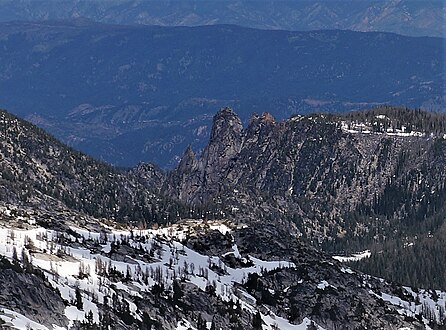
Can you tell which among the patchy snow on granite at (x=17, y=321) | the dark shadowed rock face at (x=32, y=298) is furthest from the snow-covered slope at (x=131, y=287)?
the dark shadowed rock face at (x=32, y=298)

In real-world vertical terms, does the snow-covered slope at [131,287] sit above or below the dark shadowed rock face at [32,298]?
below

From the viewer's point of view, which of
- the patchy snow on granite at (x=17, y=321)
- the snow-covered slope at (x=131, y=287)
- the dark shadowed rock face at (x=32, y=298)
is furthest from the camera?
the snow-covered slope at (x=131, y=287)

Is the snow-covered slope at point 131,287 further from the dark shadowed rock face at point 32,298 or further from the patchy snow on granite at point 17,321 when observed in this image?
Result: the dark shadowed rock face at point 32,298

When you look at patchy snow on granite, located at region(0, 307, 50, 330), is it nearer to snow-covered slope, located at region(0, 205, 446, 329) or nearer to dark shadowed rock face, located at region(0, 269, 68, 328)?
snow-covered slope, located at region(0, 205, 446, 329)

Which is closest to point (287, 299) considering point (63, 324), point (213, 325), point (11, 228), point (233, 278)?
point (233, 278)

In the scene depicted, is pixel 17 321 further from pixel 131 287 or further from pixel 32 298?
pixel 131 287

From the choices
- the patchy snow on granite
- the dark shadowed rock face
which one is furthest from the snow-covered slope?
the dark shadowed rock face

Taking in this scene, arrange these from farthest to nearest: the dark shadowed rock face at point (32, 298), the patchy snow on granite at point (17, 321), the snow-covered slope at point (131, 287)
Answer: the snow-covered slope at point (131, 287) < the dark shadowed rock face at point (32, 298) < the patchy snow on granite at point (17, 321)

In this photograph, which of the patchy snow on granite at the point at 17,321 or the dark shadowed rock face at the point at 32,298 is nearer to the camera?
the patchy snow on granite at the point at 17,321

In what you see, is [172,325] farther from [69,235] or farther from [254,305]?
[69,235]

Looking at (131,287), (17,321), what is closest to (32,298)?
(17,321)

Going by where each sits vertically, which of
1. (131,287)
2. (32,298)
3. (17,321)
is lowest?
(131,287)
